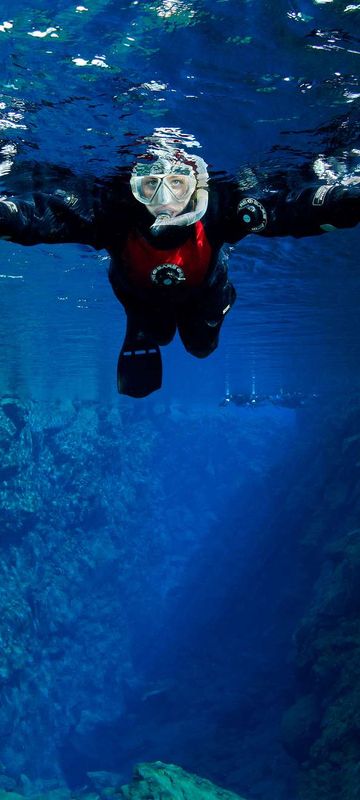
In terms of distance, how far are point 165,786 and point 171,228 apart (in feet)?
32.4

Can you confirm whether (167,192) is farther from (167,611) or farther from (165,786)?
(167,611)

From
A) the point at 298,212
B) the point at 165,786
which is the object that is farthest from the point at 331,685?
the point at 298,212

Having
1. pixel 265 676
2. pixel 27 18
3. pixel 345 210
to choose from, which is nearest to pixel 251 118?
pixel 27 18

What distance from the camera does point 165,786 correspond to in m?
9.60

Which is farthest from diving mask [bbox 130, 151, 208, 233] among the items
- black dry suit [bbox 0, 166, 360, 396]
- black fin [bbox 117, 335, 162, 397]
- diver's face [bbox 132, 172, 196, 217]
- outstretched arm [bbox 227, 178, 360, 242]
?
black fin [bbox 117, 335, 162, 397]

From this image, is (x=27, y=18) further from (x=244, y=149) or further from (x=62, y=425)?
(x=62, y=425)

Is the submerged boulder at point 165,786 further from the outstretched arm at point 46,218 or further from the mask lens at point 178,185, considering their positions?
the mask lens at point 178,185

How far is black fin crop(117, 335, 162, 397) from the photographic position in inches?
237

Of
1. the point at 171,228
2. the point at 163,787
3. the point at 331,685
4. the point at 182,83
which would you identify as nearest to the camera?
the point at 171,228

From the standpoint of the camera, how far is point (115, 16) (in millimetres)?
6219

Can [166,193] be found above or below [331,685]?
above

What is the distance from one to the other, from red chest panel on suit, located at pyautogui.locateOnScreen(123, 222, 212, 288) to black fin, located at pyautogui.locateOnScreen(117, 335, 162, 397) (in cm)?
110

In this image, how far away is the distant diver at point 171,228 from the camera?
432cm

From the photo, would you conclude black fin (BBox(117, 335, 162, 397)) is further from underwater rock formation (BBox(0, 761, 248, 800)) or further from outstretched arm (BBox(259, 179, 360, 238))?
underwater rock formation (BBox(0, 761, 248, 800))
